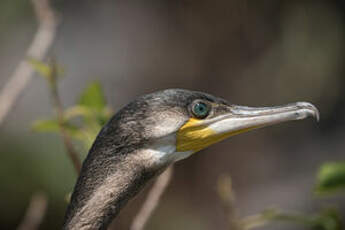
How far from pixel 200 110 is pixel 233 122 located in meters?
0.09

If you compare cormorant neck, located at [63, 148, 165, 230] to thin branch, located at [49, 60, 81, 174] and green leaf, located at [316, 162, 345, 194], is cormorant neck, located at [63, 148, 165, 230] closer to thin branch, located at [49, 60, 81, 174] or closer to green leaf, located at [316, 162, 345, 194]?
thin branch, located at [49, 60, 81, 174]

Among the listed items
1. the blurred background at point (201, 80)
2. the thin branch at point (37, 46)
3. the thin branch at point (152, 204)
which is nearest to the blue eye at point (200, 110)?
the thin branch at point (152, 204)

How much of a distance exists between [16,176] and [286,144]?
223 cm

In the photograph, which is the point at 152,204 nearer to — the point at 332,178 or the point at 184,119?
the point at 184,119

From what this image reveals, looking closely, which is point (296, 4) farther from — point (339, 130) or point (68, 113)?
point (68, 113)

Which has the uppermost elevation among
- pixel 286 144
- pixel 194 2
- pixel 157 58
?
pixel 194 2

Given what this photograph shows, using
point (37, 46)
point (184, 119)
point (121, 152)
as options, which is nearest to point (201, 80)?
point (37, 46)

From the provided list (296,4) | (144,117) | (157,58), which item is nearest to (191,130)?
(144,117)

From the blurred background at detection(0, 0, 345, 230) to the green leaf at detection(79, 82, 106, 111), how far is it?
2.97 m

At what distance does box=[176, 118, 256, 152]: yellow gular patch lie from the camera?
1813 mm

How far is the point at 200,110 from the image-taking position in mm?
1825

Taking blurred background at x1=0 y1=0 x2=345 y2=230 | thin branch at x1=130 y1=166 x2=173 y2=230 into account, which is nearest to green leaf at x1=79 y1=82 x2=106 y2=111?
thin branch at x1=130 y1=166 x2=173 y2=230

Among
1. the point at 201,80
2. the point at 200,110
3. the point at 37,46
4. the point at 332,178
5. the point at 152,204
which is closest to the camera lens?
the point at 200,110

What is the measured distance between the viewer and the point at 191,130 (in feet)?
5.98
